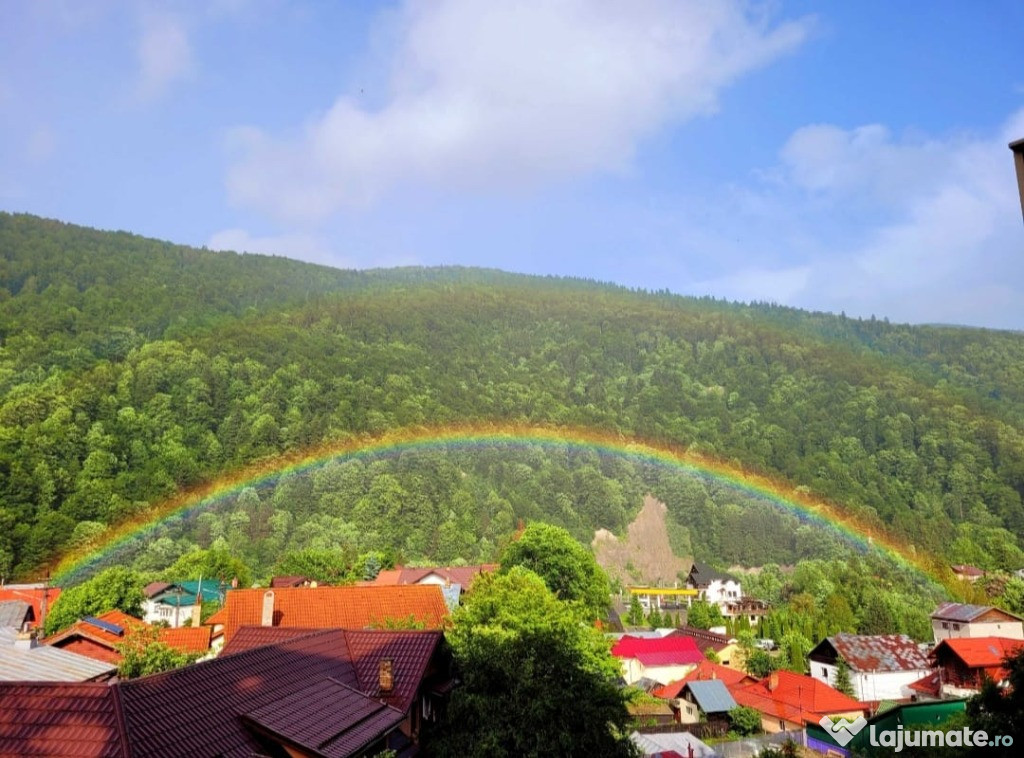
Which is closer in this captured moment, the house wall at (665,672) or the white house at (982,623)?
the white house at (982,623)

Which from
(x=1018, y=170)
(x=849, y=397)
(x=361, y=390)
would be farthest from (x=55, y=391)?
(x=849, y=397)

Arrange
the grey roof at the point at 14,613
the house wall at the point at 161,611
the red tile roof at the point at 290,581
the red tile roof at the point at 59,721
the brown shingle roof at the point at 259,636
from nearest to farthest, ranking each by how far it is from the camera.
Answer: the red tile roof at the point at 59,721
the brown shingle roof at the point at 259,636
the grey roof at the point at 14,613
the house wall at the point at 161,611
the red tile roof at the point at 290,581

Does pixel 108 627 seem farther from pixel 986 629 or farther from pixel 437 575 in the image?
pixel 986 629

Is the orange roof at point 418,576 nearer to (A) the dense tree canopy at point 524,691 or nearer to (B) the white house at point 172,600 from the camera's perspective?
(B) the white house at point 172,600

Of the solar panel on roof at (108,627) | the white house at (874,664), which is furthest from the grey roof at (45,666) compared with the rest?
the white house at (874,664)

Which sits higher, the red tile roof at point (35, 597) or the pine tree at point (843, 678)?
the red tile roof at point (35, 597)

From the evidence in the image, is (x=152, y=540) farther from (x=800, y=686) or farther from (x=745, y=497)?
(x=745, y=497)

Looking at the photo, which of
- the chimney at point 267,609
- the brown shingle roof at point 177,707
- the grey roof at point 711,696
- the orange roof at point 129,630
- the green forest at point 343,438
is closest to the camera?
the brown shingle roof at point 177,707

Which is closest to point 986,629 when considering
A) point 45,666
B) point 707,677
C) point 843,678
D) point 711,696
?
point 843,678
